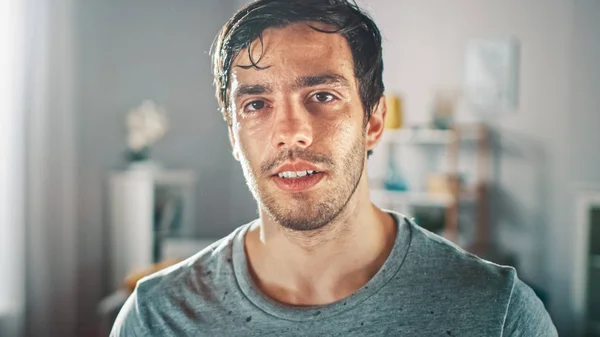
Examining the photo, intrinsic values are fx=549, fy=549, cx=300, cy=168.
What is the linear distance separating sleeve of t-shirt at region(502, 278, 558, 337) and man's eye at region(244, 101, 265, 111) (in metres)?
0.29

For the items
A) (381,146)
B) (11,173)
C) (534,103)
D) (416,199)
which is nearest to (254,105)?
(381,146)

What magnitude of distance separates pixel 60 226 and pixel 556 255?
1.74 meters

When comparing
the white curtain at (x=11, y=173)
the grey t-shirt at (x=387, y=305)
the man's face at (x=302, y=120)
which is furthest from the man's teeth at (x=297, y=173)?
the white curtain at (x=11, y=173)

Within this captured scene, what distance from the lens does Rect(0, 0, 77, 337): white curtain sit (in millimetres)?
1682

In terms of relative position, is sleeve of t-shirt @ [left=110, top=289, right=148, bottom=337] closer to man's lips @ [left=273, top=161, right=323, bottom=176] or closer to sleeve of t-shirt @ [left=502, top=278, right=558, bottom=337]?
man's lips @ [left=273, top=161, right=323, bottom=176]

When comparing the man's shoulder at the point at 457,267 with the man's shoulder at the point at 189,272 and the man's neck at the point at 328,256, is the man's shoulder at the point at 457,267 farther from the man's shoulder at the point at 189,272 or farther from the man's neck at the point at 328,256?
the man's shoulder at the point at 189,272

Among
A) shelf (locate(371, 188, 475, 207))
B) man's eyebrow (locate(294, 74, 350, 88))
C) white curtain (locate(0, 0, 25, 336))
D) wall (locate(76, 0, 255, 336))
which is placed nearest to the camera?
man's eyebrow (locate(294, 74, 350, 88))

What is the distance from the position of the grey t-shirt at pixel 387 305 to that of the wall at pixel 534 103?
1309mm

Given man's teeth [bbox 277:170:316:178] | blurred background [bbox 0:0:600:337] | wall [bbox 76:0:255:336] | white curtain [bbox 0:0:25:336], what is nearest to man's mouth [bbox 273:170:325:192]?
man's teeth [bbox 277:170:316:178]

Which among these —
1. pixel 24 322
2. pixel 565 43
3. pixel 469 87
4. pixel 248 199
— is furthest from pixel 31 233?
pixel 565 43

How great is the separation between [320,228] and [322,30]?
188 mm

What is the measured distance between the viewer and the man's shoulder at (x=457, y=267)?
526mm

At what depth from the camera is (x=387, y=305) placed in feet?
1.71

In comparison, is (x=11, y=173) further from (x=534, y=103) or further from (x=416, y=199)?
(x=534, y=103)
